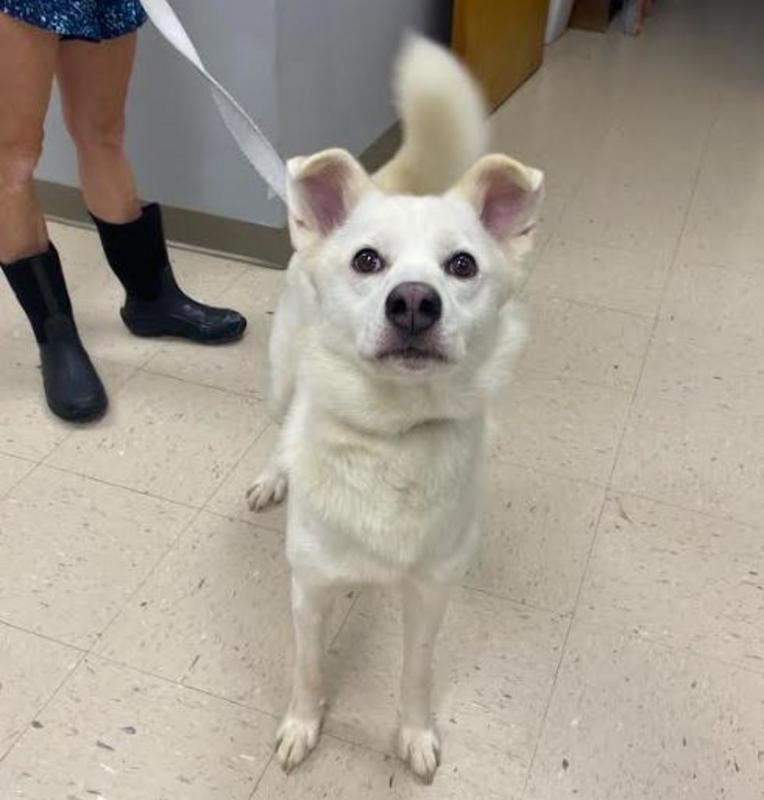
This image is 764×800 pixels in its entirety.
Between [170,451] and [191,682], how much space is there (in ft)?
1.79

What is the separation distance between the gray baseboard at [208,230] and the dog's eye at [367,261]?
4.38ft

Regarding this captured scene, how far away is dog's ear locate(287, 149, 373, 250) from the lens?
968 mm

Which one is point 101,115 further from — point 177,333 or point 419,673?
point 419,673

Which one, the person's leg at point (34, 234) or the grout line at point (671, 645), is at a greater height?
the person's leg at point (34, 234)

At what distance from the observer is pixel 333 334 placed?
0.98m

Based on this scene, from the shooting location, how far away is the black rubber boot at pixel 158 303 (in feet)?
6.30

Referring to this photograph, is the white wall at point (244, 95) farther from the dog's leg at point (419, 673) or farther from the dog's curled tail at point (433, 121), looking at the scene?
the dog's leg at point (419, 673)

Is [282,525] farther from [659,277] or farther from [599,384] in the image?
[659,277]

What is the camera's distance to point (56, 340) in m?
1.82

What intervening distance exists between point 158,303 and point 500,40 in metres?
1.85

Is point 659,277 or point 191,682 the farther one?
point 659,277

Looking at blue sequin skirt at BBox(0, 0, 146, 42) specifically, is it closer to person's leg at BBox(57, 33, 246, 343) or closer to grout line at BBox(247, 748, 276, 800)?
person's leg at BBox(57, 33, 246, 343)

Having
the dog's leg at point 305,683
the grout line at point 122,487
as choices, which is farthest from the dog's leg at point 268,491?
the dog's leg at point 305,683

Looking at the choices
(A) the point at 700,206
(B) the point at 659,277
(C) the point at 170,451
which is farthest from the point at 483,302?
(A) the point at 700,206
